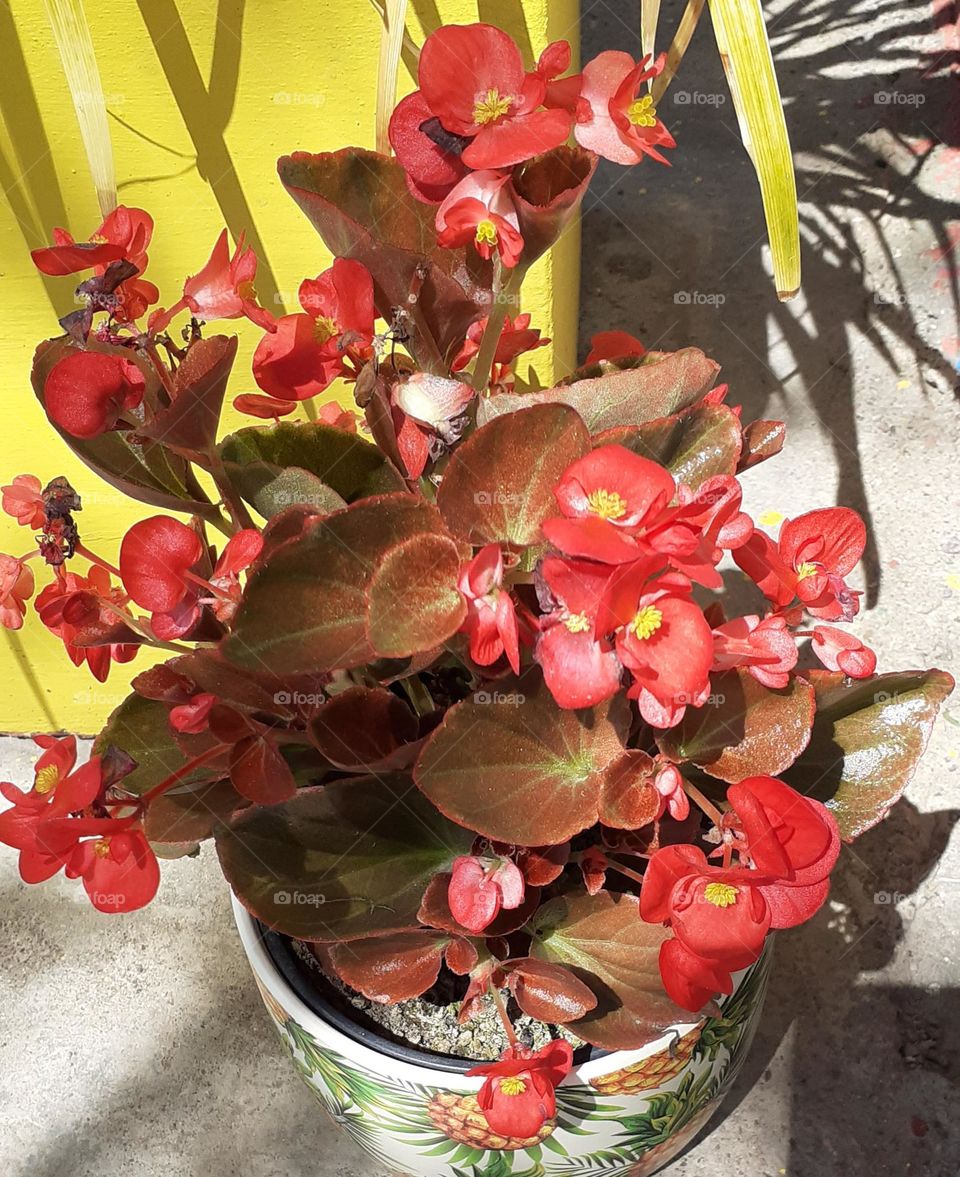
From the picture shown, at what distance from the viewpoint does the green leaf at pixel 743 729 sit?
473 mm

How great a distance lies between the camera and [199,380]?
1.47 feet

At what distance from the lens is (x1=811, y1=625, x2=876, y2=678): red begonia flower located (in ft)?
1.57

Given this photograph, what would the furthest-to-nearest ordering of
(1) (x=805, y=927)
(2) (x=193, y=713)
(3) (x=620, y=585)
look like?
(1) (x=805, y=927) → (2) (x=193, y=713) → (3) (x=620, y=585)

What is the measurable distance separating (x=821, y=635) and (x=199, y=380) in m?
0.28

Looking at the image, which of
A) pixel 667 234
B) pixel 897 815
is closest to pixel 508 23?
pixel 897 815

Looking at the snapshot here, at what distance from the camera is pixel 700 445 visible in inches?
19.0

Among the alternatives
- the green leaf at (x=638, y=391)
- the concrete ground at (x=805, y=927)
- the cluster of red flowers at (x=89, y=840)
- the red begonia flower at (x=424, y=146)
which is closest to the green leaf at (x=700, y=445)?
the green leaf at (x=638, y=391)

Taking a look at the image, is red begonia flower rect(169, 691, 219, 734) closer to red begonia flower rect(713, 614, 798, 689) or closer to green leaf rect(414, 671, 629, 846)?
green leaf rect(414, 671, 629, 846)

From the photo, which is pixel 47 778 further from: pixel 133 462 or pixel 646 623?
pixel 646 623

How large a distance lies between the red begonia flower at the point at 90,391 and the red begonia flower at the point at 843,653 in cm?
30

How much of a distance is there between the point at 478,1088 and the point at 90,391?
0.37 m

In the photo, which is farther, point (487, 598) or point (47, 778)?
point (47, 778)

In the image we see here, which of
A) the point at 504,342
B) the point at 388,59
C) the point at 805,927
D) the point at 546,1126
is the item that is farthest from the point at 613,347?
the point at 805,927

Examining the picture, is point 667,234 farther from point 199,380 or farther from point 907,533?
point 199,380
